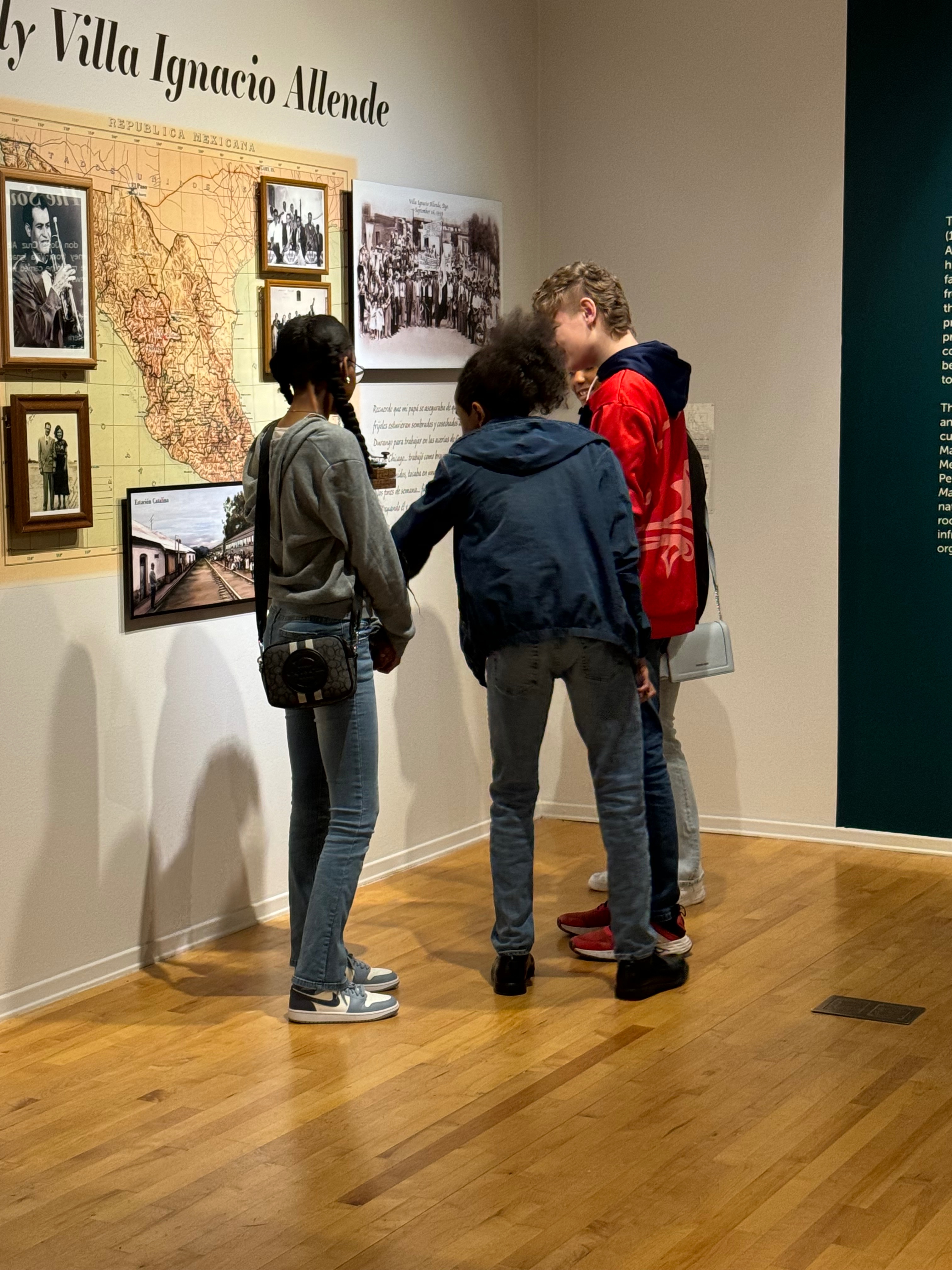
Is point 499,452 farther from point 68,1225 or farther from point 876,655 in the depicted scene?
point 876,655

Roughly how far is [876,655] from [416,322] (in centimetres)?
183

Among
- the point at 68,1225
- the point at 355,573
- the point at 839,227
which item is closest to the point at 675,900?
the point at 355,573

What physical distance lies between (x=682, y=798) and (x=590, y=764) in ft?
3.13

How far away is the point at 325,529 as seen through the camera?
3578 millimetres

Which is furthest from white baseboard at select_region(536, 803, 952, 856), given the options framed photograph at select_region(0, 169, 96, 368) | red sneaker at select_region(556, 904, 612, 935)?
framed photograph at select_region(0, 169, 96, 368)

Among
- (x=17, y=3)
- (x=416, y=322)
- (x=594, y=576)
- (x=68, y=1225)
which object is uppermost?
(x=17, y=3)

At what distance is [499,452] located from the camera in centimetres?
366

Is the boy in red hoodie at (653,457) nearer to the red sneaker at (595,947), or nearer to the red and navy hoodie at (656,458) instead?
the red and navy hoodie at (656,458)

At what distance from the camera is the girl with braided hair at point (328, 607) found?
11.6 ft

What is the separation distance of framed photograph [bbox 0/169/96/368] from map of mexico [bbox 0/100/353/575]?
0.13 ft

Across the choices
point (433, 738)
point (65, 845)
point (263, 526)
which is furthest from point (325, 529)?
point (433, 738)

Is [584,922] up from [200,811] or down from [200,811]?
down

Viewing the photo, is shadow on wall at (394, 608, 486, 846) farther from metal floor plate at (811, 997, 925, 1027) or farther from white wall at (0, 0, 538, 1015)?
metal floor plate at (811, 997, 925, 1027)

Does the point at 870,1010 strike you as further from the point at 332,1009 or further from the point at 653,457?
the point at 653,457
